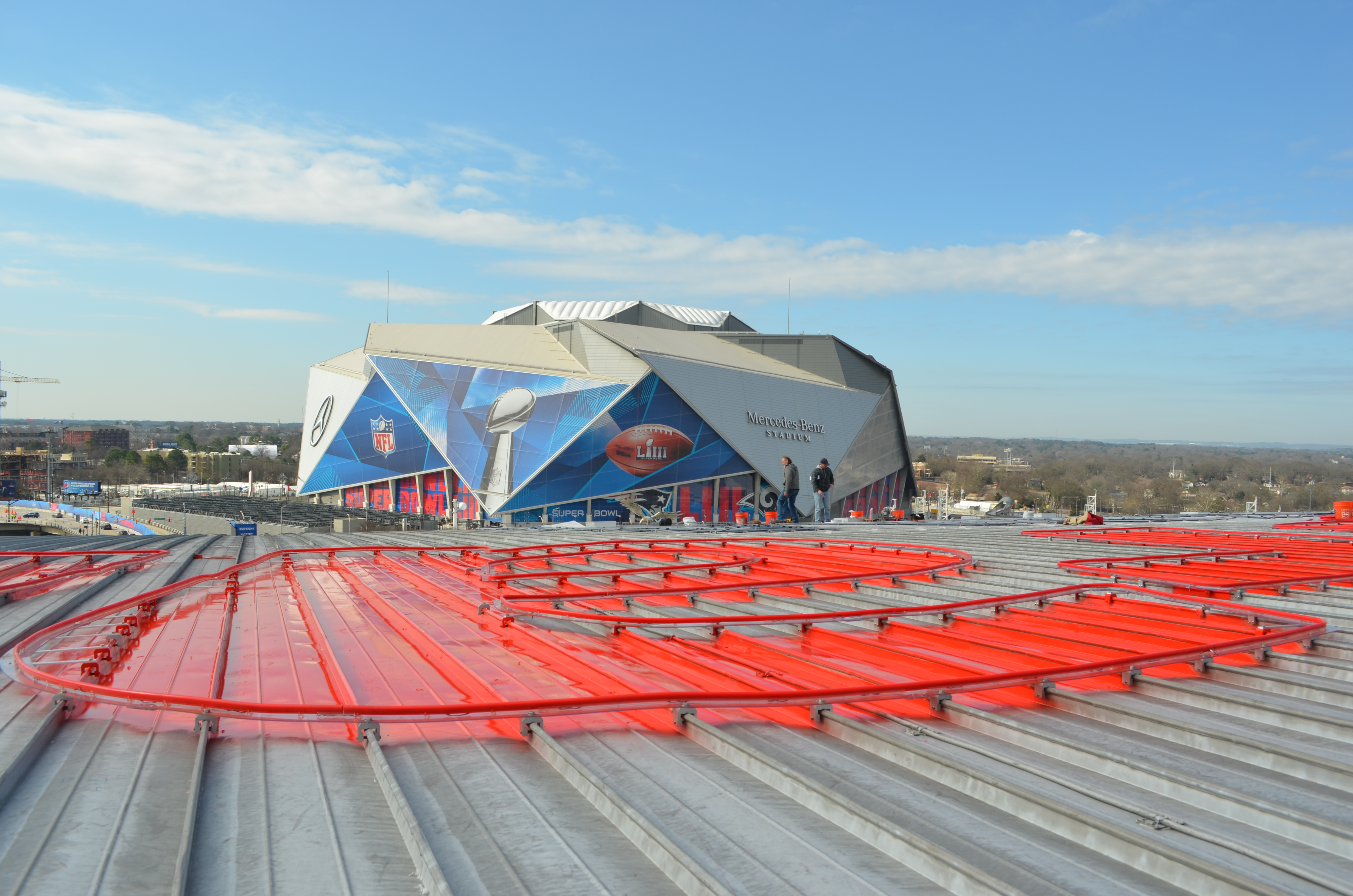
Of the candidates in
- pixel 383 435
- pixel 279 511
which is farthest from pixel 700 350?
pixel 279 511

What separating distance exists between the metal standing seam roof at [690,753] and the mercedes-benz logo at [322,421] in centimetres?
4246

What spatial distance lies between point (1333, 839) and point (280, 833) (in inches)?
129

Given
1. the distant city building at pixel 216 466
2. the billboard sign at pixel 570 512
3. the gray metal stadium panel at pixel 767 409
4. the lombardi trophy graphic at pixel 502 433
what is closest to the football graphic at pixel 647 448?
the gray metal stadium panel at pixel 767 409

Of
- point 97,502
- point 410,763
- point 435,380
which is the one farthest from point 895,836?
point 97,502

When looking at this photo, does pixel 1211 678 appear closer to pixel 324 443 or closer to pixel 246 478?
pixel 324 443

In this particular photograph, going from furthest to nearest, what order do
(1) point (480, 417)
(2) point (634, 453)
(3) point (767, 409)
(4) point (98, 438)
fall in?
(4) point (98, 438), (3) point (767, 409), (1) point (480, 417), (2) point (634, 453)

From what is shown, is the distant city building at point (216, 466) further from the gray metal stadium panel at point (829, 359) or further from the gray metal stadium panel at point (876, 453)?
the gray metal stadium panel at point (876, 453)

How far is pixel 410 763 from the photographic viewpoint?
3.14 m

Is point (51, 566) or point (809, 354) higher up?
point (809, 354)

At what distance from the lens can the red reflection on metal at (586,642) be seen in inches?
155

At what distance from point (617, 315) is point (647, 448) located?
56.7 ft

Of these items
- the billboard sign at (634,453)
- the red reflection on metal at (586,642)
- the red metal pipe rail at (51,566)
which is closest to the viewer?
the red reflection on metal at (586,642)

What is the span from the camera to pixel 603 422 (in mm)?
33719

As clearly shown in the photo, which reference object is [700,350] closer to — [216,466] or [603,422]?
[603,422]
